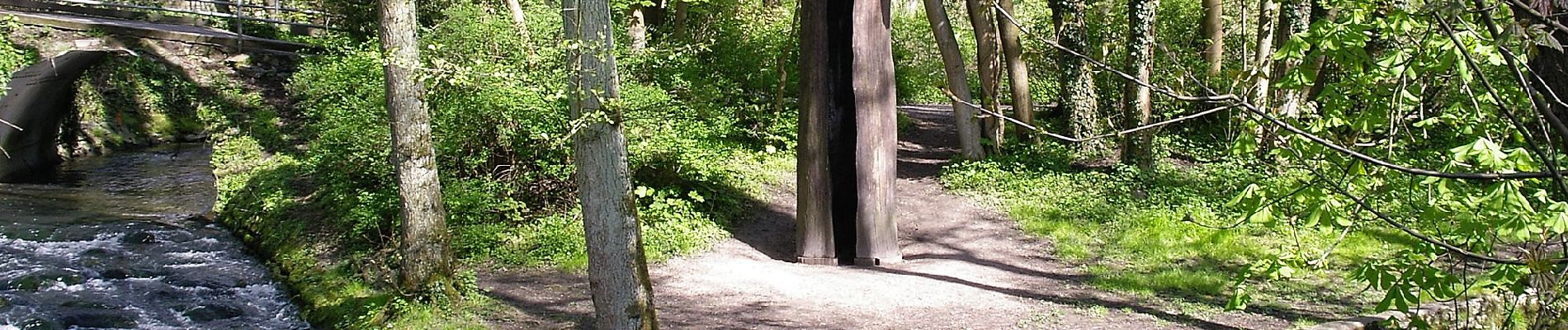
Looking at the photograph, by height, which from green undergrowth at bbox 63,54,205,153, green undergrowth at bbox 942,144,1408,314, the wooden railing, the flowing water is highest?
the wooden railing

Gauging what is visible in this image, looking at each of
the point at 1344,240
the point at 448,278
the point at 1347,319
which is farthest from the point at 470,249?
the point at 1344,240

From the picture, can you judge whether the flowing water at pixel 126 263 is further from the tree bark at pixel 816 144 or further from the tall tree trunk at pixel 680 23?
the tall tree trunk at pixel 680 23

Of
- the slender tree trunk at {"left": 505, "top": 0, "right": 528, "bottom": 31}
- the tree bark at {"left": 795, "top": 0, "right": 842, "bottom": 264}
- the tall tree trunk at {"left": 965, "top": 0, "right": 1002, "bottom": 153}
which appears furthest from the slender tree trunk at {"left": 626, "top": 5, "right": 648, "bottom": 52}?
the tree bark at {"left": 795, "top": 0, "right": 842, "bottom": 264}

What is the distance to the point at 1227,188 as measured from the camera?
12773mm

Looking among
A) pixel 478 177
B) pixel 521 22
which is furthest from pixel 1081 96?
pixel 478 177

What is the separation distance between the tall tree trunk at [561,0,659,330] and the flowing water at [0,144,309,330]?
3.78 meters

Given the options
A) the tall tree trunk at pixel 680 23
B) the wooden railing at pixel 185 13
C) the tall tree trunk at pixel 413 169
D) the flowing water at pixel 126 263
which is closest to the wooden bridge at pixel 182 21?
the wooden railing at pixel 185 13

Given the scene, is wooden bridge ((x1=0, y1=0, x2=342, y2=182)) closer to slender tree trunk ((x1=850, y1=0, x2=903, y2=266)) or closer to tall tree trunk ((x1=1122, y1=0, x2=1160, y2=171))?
slender tree trunk ((x1=850, y1=0, x2=903, y2=266))

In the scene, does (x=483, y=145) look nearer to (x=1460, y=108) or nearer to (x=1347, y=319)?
(x=1347, y=319)

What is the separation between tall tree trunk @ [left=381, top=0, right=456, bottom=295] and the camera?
8.30 meters

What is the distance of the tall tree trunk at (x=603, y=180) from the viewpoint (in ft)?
21.7

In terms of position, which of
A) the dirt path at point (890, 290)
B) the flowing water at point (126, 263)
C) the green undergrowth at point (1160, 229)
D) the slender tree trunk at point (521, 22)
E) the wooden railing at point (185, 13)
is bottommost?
the flowing water at point (126, 263)

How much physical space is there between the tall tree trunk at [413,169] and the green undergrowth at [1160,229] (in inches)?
209

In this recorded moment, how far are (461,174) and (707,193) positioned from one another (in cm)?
254
